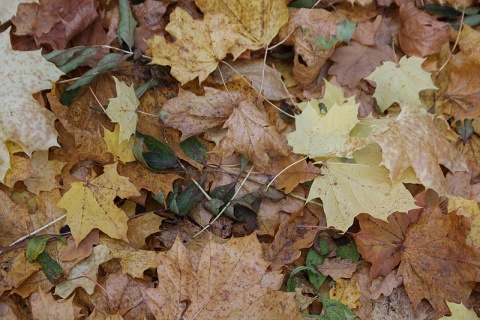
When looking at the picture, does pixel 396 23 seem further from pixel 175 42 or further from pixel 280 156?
pixel 175 42

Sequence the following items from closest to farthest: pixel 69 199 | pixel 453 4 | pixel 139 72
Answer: pixel 69 199 → pixel 139 72 → pixel 453 4

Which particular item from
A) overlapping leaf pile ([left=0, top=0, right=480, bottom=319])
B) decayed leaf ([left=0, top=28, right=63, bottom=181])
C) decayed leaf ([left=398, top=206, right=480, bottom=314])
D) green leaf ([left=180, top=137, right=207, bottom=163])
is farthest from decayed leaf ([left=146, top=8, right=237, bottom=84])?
decayed leaf ([left=398, top=206, right=480, bottom=314])

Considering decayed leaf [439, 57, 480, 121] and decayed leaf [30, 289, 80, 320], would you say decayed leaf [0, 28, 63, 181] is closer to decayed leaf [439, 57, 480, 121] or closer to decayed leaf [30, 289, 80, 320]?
decayed leaf [30, 289, 80, 320]

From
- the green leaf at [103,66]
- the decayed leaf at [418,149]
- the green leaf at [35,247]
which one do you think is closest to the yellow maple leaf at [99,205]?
the green leaf at [35,247]

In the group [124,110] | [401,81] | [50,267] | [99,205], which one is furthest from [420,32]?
[50,267]

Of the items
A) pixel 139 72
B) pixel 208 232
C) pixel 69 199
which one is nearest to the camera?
pixel 69 199

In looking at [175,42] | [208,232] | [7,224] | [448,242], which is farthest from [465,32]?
[7,224]

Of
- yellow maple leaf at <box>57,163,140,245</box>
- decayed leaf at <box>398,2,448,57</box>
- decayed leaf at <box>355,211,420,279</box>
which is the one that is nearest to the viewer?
yellow maple leaf at <box>57,163,140,245</box>
